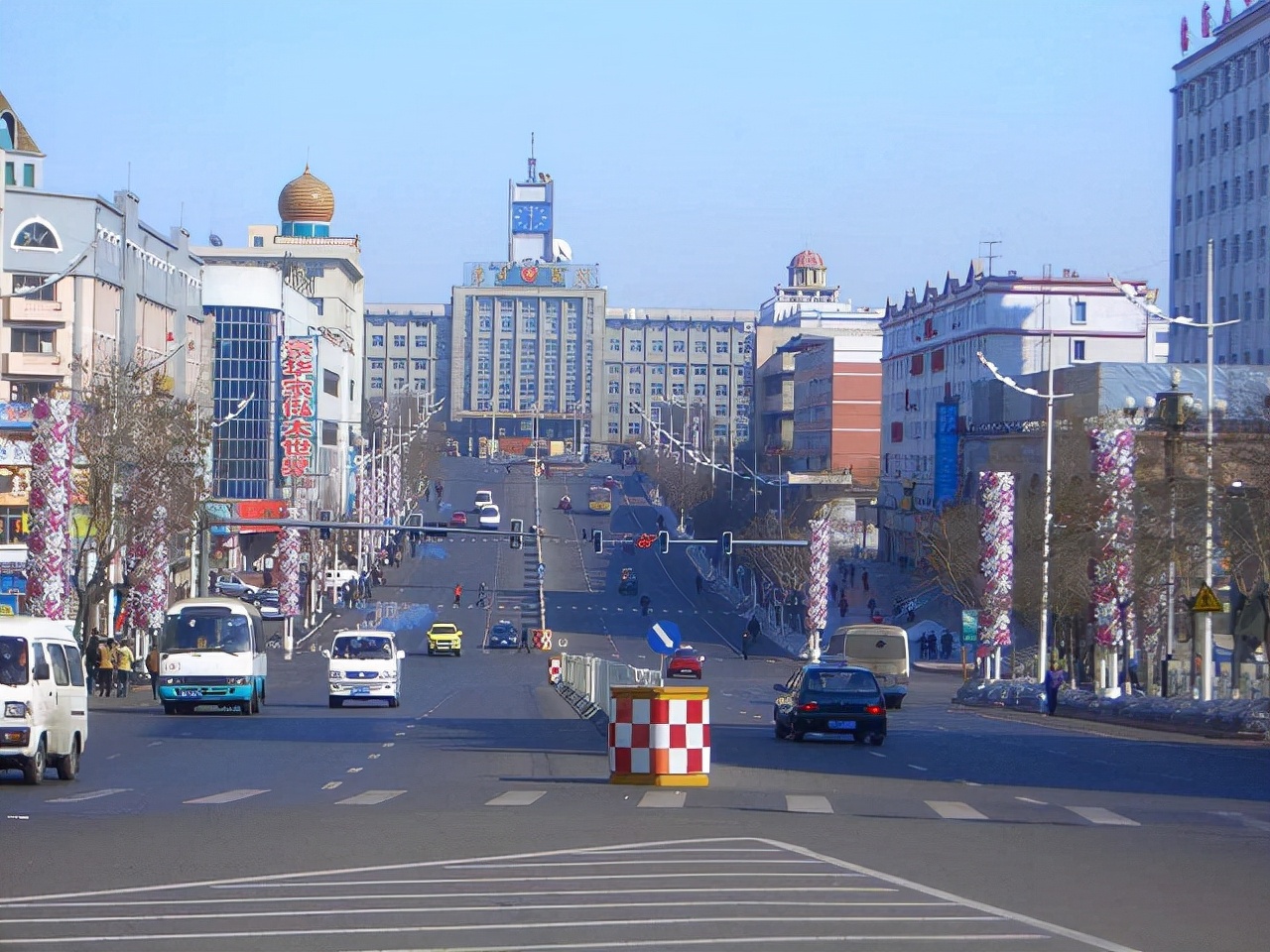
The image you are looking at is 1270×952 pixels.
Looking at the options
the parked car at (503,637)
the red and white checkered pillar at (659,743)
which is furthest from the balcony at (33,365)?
the red and white checkered pillar at (659,743)

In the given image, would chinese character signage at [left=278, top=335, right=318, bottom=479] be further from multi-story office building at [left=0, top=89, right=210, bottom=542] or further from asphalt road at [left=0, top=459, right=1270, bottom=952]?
asphalt road at [left=0, top=459, right=1270, bottom=952]

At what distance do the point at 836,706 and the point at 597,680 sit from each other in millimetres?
8188

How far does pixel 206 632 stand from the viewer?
37.2 m

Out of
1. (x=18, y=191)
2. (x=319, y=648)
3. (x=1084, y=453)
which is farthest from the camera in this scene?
(x=319, y=648)

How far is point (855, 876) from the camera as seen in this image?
36.0 ft

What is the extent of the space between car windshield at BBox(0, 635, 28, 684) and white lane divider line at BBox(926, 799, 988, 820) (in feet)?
31.0

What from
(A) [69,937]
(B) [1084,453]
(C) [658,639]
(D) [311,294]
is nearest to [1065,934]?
(A) [69,937]

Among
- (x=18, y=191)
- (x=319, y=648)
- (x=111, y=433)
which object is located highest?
(x=18, y=191)

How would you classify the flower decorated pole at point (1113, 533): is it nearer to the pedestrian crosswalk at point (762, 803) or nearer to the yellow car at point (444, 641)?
the pedestrian crosswalk at point (762, 803)

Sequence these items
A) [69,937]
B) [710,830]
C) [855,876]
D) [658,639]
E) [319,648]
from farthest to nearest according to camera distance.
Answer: [319,648]
[658,639]
[710,830]
[855,876]
[69,937]

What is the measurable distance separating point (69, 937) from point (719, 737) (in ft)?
72.6

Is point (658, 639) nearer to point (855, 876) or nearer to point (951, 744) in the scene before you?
point (951, 744)

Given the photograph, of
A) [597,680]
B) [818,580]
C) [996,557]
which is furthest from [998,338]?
[597,680]

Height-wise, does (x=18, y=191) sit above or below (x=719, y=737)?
above
